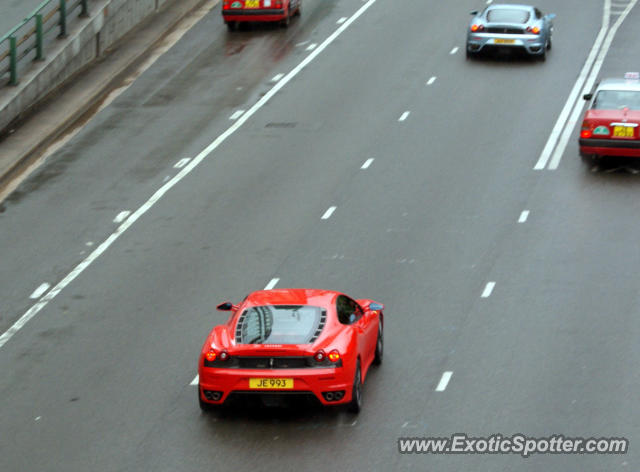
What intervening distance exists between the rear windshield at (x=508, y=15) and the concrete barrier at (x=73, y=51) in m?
9.26

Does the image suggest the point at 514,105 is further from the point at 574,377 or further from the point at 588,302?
the point at 574,377

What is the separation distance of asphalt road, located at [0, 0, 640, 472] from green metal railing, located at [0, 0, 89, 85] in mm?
2016

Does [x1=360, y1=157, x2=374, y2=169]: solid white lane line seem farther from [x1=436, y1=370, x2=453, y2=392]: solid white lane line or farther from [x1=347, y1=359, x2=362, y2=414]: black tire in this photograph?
[x1=347, y1=359, x2=362, y2=414]: black tire

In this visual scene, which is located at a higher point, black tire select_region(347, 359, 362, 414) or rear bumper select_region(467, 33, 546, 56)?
black tire select_region(347, 359, 362, 414)

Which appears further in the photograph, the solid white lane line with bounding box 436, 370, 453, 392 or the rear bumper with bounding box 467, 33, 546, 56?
the rear bumper with bounding box 467, 33, 546, 56

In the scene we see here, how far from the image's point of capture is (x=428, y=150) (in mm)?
25750

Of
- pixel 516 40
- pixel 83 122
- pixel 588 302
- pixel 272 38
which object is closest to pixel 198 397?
pixel 588 302

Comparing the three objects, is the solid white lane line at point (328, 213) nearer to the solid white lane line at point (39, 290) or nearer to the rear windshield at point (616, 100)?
the solid white lane line at point (39, 290)

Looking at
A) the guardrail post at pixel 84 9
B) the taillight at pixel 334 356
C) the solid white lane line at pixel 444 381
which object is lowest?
the guardrail post at pixel 84 9

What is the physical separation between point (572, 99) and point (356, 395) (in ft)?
52.6

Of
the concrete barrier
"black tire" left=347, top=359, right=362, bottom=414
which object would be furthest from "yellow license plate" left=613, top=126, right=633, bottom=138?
the concrete barrier

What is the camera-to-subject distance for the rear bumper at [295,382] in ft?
45.8

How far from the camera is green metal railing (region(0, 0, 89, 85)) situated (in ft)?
90.3

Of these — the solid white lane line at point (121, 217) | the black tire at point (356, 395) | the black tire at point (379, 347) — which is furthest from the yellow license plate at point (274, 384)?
the solid white lane line at point (121, 217)
